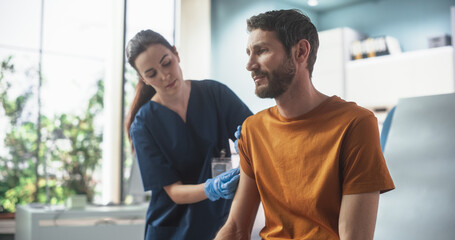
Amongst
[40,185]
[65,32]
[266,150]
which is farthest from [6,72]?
[266,150]

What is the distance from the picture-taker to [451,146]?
1341 mm

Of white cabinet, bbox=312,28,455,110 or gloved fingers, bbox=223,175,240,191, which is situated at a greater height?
white cabinet, bbox=312,28,455,110

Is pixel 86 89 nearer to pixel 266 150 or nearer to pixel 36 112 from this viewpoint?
pixel 36 112

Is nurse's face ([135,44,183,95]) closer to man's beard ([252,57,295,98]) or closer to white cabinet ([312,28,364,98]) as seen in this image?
man's beard ([252,57,295,98])

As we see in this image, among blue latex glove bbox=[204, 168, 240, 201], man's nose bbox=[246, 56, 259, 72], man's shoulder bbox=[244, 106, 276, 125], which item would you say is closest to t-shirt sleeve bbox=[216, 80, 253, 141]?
blue latex glove bbox=[204, 168, 240, 201]

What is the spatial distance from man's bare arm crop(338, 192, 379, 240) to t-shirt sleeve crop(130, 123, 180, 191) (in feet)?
2.51

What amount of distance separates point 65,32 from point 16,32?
1.61 feet

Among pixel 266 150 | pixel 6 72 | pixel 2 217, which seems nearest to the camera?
pixel 266 150

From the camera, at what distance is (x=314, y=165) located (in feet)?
3.49

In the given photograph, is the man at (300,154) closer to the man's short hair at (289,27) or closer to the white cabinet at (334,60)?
the man's short hair at (289,27)

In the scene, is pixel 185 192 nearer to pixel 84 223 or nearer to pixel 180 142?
pixel 180 142

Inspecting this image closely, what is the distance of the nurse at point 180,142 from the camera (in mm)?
1618

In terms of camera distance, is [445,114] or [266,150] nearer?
[266,150]

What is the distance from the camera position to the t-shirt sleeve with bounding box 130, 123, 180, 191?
5.33ft
